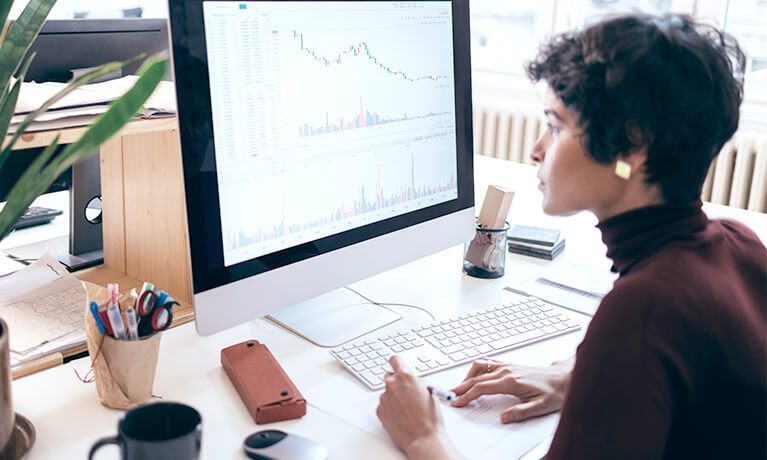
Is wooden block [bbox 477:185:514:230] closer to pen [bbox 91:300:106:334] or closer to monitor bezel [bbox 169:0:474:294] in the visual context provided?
Result: monitor bezel [bbox 169:0:474:294]

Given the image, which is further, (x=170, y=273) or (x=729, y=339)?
(x=170, y=273)

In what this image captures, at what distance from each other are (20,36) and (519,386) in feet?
2.37

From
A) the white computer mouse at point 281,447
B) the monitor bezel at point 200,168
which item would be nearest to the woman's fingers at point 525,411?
the white computer mouse at point 281,447

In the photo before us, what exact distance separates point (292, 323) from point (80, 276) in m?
0.45

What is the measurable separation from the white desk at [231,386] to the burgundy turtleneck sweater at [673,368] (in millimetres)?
235

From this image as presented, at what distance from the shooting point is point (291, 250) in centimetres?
89

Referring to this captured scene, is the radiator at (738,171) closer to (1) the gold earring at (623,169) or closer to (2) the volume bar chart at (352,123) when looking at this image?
(2) the volume bar chart at (352,123)

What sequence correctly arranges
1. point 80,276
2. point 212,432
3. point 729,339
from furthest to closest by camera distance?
1. point 80,276
2. point 212,432
3. point 729,339

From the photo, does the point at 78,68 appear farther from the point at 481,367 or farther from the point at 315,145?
the point at 481,367

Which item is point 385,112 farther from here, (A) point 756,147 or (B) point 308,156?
(A) point 756,147

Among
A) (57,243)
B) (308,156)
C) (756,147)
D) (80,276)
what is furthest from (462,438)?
(756,147)

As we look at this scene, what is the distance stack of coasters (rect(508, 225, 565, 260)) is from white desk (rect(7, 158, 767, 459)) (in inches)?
1.3

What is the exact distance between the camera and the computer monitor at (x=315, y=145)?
0.78 metres

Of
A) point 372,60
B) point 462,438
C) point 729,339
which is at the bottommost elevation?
point 462,438
